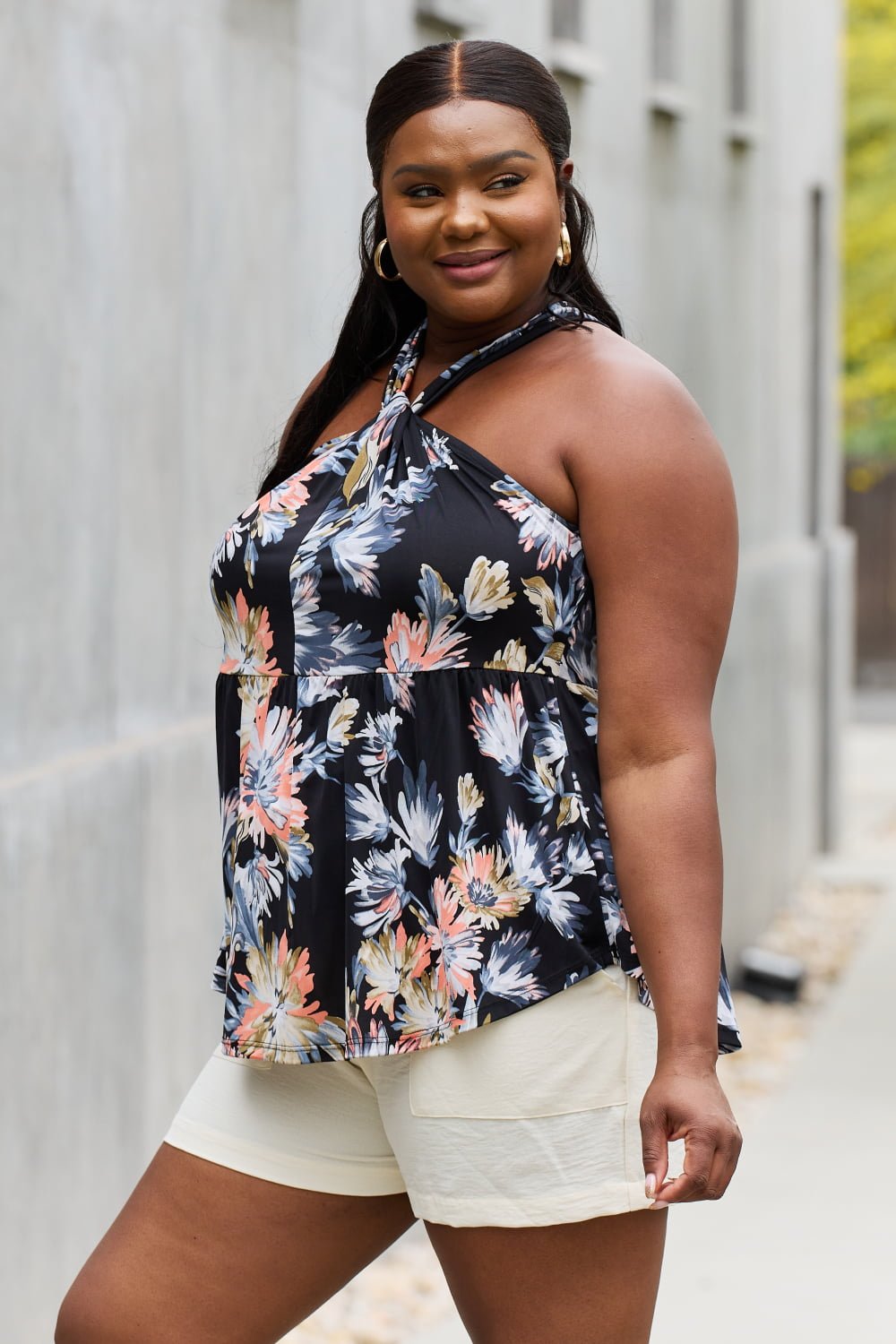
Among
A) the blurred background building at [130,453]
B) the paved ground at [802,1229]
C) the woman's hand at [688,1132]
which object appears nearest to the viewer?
the woman's hand at [688,1132]

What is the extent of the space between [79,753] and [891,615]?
2031 centimetres

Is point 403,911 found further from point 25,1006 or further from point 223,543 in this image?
point 25,1006

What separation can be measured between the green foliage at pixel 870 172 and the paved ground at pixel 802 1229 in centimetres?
1367

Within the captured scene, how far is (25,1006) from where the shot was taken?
374 cm

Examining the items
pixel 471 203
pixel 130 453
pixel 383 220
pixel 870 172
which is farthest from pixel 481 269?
pixel 870 172

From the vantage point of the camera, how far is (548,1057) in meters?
2.20

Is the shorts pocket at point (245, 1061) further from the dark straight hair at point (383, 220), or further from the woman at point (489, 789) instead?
the dark straight hair at point (383, 220)

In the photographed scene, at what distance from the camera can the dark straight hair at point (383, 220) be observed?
2.30 m

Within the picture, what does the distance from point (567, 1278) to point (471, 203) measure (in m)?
1.10

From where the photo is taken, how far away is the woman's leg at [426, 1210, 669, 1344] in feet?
7.27

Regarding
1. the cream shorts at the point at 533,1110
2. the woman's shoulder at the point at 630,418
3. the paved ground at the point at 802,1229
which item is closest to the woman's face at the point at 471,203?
the woman's shoulder at the point at 630,418

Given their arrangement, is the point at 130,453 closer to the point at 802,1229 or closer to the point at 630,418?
the point at 630,418

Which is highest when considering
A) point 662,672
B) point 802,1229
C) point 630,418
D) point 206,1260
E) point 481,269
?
point 481,269

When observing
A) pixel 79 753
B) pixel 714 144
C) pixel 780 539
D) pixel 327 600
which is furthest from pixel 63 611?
pixel 780 539
